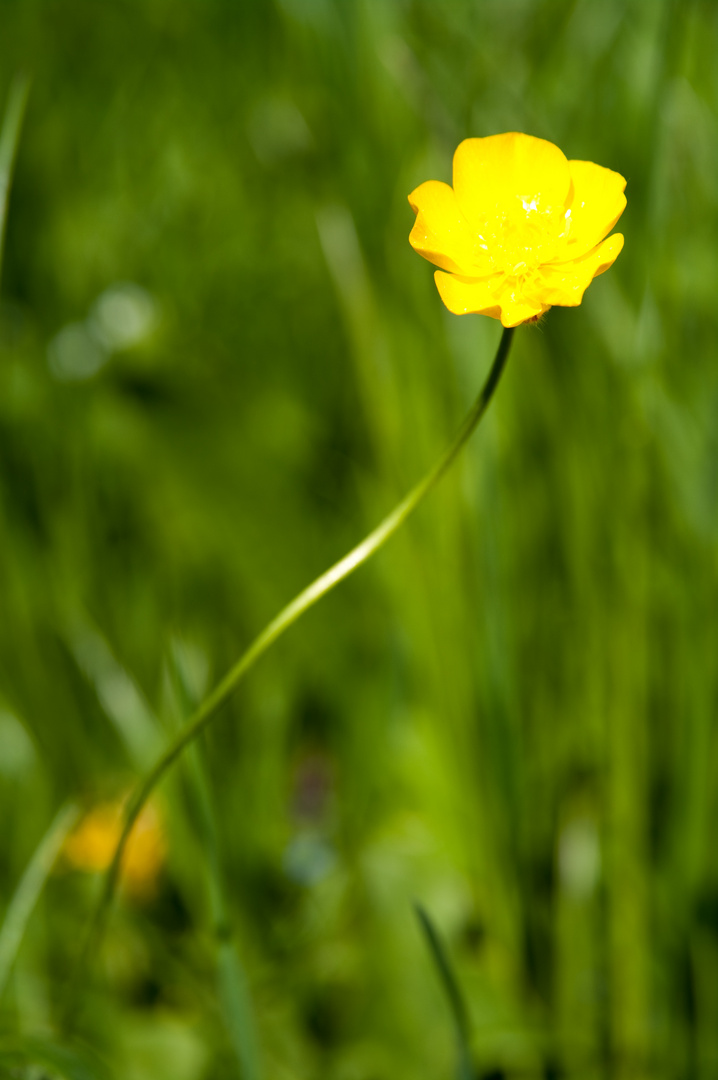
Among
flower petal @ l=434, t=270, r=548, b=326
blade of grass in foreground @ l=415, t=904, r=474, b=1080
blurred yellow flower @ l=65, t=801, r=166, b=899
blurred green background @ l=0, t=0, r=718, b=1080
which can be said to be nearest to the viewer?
flower petal @ l=434, t=270, r=548, b=326

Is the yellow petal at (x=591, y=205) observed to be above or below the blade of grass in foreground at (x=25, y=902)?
above

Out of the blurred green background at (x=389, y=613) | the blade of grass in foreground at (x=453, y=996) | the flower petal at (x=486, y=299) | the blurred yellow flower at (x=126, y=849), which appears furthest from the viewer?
the blurred yellow flower at (x=126, y=849)

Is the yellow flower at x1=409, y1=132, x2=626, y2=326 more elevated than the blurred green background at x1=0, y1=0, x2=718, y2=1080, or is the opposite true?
the yellow flower at x1=409, y1=132, x2=626, y2=326

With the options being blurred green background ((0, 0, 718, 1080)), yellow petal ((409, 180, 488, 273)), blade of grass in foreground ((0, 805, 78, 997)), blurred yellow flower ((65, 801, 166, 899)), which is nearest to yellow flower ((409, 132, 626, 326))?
yellow petal ((409, 180, 488, 273))

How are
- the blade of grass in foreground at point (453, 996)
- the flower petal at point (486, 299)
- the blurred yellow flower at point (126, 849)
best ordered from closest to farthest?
the flower petal at point (486, 299) < the blade of grass in foreground at point (453, 996) < the blurred yellow flower at point (126, 849)

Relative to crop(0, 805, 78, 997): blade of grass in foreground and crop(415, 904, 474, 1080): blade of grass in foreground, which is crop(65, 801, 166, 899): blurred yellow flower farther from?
crop(415, 904, 474, 1080): blade of grass in foreground

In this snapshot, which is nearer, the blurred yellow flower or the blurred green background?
the blurred green background

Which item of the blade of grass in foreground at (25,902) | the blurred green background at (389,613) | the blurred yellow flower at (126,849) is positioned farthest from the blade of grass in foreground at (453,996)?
the blurred yellow flower at (126,849)

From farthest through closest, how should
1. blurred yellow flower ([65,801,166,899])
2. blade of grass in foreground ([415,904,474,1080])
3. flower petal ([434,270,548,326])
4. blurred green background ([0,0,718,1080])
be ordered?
1. blurred yellow flower ([65,801,166,899])
2. blurred green background ([0,0,718,1080])
3. blade of grass in foreground ([415,904,474,1080])
4. flower petal ([434,270,548,326])

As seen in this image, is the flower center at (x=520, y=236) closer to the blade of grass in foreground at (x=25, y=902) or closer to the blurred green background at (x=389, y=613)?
the blurred green background at (x=389, y=613)

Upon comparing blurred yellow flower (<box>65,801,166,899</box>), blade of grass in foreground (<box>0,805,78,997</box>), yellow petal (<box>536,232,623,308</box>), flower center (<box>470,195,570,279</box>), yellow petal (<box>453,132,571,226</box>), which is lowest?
blurred yellow flower (<box>65,801,166,899</box>)
